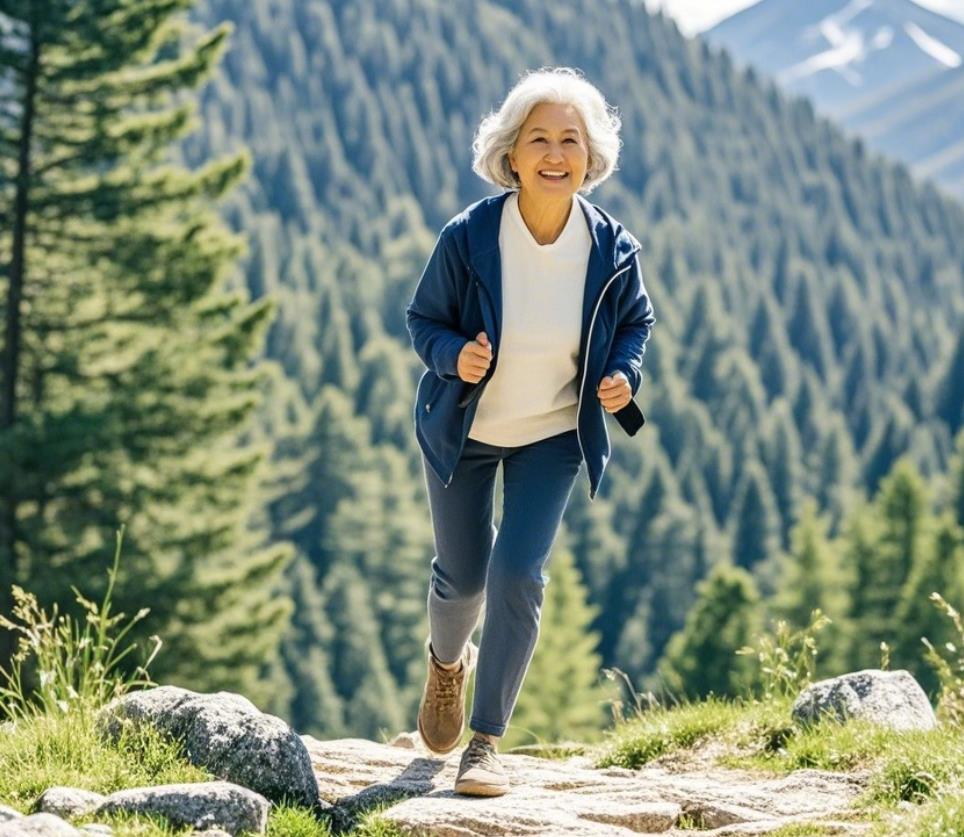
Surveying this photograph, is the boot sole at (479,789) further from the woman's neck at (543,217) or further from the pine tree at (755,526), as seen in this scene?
the pine tree at (755,526)

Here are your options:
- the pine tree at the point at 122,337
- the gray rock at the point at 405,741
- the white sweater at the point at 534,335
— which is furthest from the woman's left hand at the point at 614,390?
the pine tree at the point at 122,337

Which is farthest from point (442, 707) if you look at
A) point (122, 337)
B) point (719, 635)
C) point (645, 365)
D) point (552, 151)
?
point (645, 365)

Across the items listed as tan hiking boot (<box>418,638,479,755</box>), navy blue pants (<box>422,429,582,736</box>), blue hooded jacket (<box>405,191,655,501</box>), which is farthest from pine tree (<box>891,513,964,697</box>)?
blue hooded jacket (<box>405,191,655,501</box>)

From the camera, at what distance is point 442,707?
5.26 m

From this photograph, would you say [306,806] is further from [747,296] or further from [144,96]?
[747,296]

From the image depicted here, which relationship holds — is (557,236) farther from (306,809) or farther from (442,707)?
(306,809)

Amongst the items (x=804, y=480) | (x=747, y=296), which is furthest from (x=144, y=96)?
(x=747, y=296)

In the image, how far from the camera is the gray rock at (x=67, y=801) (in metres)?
3.80

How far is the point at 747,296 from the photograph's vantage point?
15275 cm

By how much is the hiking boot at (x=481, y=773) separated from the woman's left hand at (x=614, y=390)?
1.13 m

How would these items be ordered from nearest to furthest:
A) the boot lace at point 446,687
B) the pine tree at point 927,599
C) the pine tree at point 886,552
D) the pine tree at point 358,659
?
1. the boot lace at point 446,687
2. the pine tree at point 927,599
3. the pine tree at point 886,552
4. the pine tree at point 358,659

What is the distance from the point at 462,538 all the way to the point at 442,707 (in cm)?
77

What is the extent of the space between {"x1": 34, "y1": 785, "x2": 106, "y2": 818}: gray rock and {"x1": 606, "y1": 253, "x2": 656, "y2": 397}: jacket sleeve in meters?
1.91

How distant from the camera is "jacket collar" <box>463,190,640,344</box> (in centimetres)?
455
